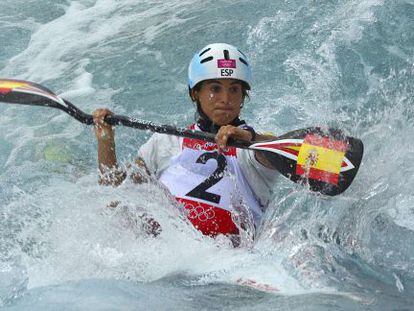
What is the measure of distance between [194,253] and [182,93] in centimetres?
331

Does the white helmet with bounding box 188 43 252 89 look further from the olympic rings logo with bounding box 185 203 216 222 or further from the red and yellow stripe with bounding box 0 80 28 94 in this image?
the red and yellow stripe with bounding box 0 80 28 94

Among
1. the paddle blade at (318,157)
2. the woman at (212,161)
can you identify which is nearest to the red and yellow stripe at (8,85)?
the woman at (212,161)

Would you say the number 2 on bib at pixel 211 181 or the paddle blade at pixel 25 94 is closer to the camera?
the number 2 on bib at pixel 211 181

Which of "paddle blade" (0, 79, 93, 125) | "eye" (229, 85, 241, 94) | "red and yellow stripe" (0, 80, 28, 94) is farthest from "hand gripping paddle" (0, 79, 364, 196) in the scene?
"red and yellow stripe" (0, 80, 28, 94)

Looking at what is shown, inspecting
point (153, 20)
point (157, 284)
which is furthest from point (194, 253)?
point (153, 20)

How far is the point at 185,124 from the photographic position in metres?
6.42

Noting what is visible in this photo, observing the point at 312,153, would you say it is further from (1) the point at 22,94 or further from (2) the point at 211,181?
(1) the point at 22,94

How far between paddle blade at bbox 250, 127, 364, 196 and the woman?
0.14 m

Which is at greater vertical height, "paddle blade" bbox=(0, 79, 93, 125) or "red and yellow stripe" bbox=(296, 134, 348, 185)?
"paddle blade" bbox=(0, 79, 93, 125)

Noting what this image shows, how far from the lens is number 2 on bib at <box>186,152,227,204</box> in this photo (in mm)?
4039

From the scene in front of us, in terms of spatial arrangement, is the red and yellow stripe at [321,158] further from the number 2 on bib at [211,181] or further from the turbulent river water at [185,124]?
the number 2 on bib at [211,181]

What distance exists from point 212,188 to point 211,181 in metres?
0.04

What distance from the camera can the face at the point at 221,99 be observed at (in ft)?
13.7

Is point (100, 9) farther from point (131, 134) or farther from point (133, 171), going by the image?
point (133, 171)
